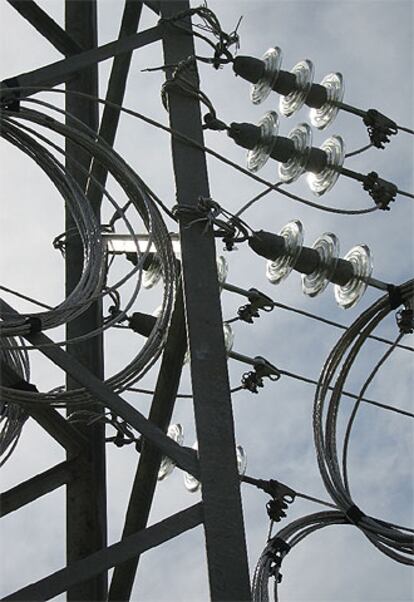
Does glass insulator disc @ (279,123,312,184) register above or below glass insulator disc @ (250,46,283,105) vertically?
below

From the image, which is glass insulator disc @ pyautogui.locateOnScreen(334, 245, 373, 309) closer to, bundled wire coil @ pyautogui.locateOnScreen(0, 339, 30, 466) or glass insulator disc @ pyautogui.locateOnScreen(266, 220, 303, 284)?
glass insulator disc @ pyautogui.locateOnScreen(266, 220, 303, 284)

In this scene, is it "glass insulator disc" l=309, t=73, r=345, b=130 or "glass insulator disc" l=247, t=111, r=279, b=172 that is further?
"glass insulator disc" l=309, t=73, r=345, b=130

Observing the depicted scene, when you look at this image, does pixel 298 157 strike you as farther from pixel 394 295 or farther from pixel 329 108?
pixel 394 295

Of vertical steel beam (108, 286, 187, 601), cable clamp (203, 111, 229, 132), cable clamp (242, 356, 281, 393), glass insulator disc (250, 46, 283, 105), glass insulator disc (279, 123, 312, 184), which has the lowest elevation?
vertical steel beam (108, 286, 187, 601)

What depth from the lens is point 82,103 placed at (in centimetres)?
672

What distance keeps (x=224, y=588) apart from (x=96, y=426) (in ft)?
5.21

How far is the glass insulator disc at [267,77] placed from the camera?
21.4ft

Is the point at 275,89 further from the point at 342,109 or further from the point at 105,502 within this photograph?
the point at 105,502

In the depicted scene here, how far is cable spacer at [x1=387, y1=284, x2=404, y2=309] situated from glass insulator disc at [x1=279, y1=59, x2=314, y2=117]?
1.01 metres

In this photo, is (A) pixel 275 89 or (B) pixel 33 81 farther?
(A) pixel 275 89

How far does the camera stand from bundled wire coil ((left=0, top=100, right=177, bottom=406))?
544 cm

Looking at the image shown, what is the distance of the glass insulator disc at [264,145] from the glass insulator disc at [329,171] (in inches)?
12.6

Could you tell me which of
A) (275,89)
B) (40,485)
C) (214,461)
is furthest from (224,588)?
(275,89)

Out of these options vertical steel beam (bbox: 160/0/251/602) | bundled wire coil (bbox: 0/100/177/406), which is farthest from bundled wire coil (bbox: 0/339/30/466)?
vertical steel beam (bbox: 160/0/251/602)
